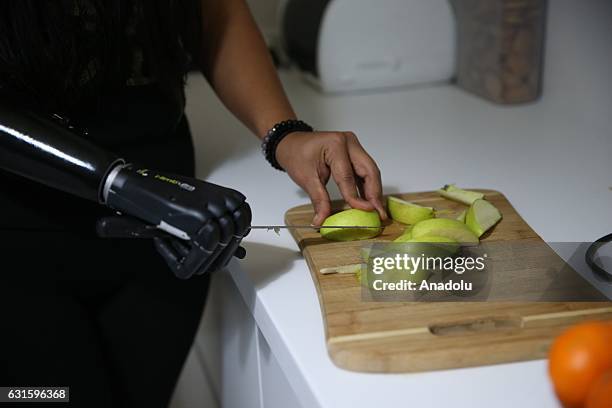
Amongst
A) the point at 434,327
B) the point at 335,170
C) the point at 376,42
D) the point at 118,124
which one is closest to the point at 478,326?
the point at 434,327

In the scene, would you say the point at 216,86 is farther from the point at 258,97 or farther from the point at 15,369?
the point at 15,369

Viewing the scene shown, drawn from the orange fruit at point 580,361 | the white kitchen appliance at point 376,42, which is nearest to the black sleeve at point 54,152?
the orange fruit at point 580,361

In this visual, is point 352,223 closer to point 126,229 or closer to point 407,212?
point 407,212

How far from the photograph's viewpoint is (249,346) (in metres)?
0.90

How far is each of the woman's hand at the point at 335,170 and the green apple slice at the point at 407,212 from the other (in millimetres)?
18

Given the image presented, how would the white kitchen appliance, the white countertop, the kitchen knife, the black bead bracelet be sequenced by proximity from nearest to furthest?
the white countertop
the kitchen knife
the black bead bracelet
the white kitchen appliance

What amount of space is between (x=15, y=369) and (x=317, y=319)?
0.41m

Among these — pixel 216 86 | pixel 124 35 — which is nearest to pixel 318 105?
pixel 216 86

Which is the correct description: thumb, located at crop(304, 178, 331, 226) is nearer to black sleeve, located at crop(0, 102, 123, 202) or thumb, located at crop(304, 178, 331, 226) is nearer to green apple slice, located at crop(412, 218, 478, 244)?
green apple slice, located at crop(412, 218, 478, 244)

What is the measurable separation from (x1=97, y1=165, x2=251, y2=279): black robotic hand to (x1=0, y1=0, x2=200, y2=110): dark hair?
0.18m

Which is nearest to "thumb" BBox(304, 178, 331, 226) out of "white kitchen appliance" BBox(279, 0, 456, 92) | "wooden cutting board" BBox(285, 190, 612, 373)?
"wooden cutting board" BBox(285, 190, 612, 373)

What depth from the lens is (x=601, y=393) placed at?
0.49 meters

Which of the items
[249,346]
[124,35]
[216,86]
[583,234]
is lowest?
[249,346]

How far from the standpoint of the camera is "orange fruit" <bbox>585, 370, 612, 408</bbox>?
48 centimetres
